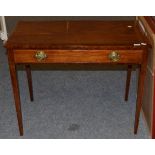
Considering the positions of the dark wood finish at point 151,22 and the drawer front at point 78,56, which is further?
the dark wood finish at point 151,22

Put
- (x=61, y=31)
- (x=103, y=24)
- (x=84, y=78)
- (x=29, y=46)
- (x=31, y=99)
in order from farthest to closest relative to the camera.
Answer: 1. (x=84, y=78)
2. (x=31, y=99)
3. (x=103, y=24)
4. (x=61, y=31)
5. (x=29, y=46)

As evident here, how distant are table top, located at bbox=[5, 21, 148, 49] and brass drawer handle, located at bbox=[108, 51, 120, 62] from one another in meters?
0.04

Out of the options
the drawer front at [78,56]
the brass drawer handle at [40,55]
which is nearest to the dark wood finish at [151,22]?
the drawer front at [78,56]

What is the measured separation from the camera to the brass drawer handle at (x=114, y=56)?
55.7 inches

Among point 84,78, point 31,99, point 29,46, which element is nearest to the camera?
point 29,46

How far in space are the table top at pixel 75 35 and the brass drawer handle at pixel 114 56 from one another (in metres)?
0.04

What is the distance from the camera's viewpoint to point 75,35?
1.53 m

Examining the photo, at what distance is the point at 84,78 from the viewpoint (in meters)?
2.59

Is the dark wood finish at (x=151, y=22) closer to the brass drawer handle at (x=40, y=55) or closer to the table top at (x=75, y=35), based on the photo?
the table top at (x=75, y=35)

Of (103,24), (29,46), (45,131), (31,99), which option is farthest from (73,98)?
(29,46)

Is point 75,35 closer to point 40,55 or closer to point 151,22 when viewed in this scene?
point 40,55

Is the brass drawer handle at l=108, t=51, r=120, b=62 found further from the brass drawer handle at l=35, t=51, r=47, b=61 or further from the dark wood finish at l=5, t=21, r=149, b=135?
the brass drawer handle at l=35, t=51, r=47, b=61

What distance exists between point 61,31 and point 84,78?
1048mm
